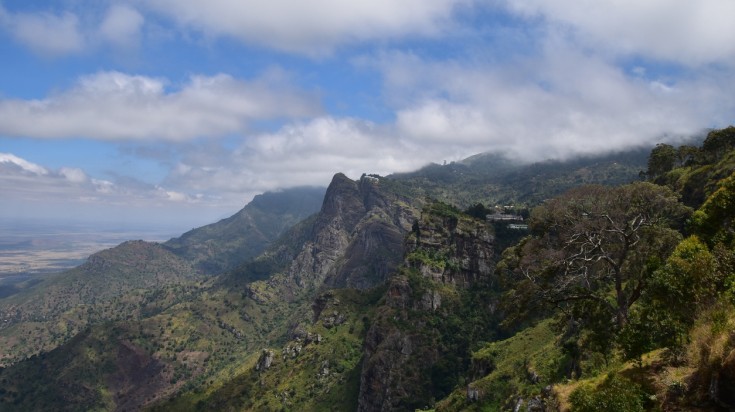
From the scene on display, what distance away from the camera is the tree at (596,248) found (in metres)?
33.4

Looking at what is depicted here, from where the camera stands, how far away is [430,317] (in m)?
142

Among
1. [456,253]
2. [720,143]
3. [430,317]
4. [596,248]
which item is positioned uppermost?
[720,143]

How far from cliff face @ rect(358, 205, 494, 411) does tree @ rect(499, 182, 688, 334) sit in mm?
91985

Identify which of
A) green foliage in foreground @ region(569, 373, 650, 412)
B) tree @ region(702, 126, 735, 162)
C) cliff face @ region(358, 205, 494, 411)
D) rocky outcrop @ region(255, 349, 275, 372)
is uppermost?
tree @ region(702, 126, 735, 162)

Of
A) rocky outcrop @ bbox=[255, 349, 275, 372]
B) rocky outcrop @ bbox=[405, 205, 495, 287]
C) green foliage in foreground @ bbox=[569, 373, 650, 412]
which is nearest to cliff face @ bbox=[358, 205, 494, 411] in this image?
rocky outcrop @ bbox=[405, 205, 495, 287]

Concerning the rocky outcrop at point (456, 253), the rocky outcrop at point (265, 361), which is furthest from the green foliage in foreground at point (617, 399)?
the rocky outcrop at point (265, 361)

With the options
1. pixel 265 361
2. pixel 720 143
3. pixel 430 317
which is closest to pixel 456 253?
pixel 430 317

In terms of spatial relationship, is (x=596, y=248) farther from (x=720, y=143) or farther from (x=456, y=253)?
(x=456, y=253)

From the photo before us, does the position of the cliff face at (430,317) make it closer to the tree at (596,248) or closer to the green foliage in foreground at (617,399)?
the tree at (596,248)

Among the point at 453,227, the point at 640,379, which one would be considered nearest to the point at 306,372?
the point at 453,227

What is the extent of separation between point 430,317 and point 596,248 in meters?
110

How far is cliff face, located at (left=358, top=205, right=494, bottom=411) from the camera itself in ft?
424

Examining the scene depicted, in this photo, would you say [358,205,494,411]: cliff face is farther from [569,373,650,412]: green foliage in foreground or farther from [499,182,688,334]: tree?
[569,373,650,412]: green foliage in foreground

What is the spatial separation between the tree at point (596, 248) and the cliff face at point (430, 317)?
9198 cm
